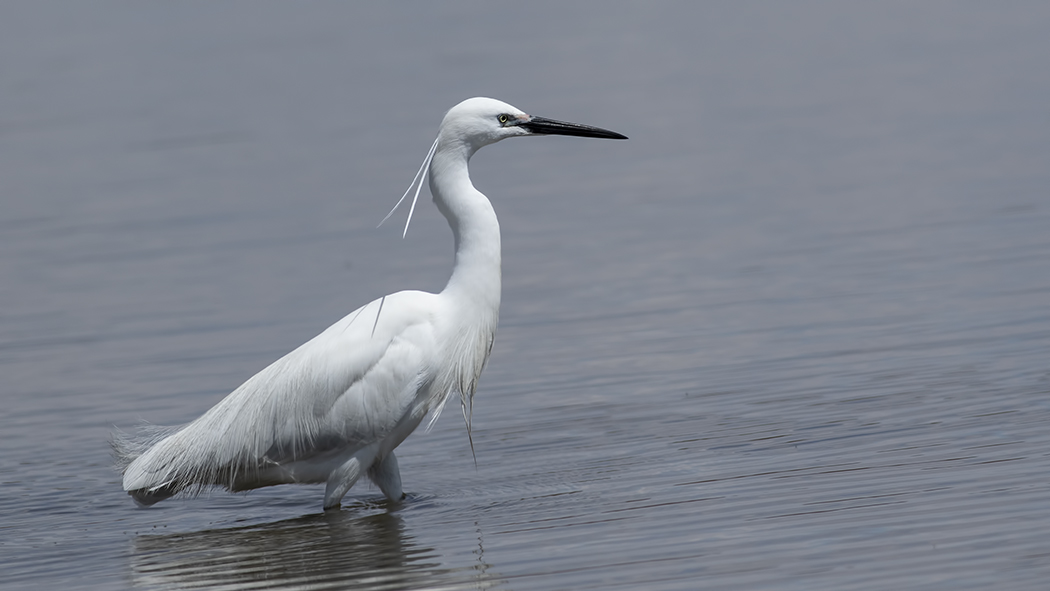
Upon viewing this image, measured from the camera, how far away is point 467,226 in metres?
6.35

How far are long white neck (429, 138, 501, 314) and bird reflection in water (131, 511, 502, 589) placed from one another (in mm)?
1097

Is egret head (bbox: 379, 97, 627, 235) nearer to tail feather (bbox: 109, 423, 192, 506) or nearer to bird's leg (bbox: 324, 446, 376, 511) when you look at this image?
bird's leg (bbox: 324, 446, 376, 511)

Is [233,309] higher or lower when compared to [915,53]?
lower

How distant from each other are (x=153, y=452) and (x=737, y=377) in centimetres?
316

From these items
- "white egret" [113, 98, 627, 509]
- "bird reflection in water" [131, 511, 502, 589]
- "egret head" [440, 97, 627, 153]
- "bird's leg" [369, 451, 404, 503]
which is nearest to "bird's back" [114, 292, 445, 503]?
"white egret" [113, 98, 627, 509]

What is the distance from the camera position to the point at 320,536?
6.32m

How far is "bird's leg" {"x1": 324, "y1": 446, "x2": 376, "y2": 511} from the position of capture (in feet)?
21.2

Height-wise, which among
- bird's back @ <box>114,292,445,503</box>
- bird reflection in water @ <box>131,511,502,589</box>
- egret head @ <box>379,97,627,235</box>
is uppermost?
egret head @ <box>379,97,627,235</box>

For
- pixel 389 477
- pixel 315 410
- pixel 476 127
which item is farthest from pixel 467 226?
pixel 389 477

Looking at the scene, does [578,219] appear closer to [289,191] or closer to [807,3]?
[289,191]

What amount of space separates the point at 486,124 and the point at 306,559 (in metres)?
2.08

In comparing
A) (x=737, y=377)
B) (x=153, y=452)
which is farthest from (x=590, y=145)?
(x=153, y=452)

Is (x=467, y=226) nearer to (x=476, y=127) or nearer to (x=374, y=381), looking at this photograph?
(x=476, y=127)

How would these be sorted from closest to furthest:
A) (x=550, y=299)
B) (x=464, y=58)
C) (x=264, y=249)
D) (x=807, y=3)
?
(x=550, y=299) < (x=264, y=249) < (x=464, y=58) < (x=807, y=3)
